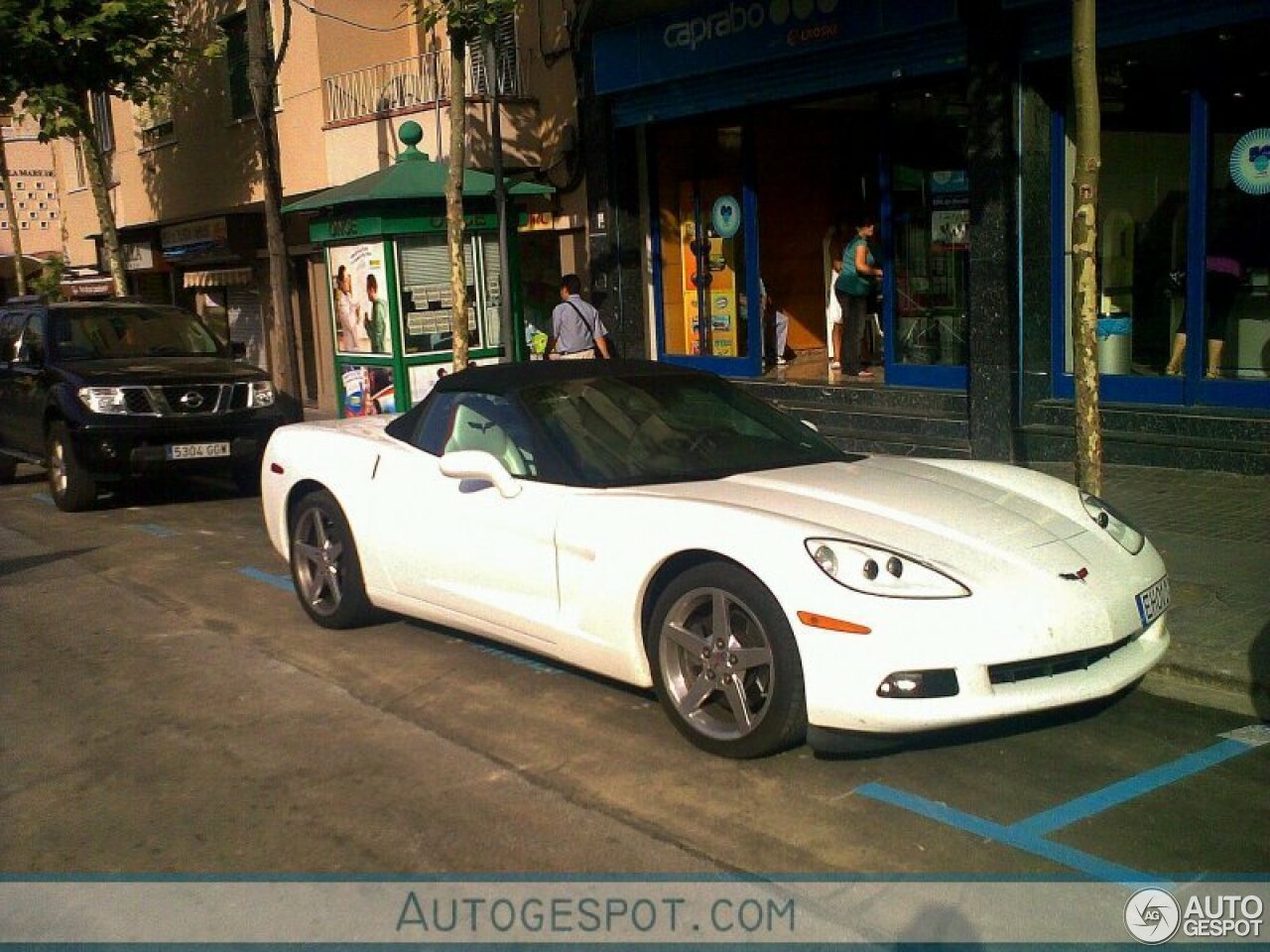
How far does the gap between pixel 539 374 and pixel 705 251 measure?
9.34 m

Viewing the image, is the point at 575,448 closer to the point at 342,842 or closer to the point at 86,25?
the point at 342,842

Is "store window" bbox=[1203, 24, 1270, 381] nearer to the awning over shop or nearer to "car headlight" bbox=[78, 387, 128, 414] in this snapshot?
"car headlight" bbox=[78, 387, 128, 414]

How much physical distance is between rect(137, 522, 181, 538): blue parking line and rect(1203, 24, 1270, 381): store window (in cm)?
815

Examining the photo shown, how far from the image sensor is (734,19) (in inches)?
530

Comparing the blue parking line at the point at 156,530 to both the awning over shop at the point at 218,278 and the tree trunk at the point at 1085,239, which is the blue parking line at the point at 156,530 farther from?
the awning over shop at the point at 218,278

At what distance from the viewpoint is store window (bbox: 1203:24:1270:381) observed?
10.2 m

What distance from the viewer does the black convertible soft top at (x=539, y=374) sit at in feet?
20.9

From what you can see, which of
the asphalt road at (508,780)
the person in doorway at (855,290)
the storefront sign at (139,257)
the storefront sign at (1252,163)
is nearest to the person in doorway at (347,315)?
the person in doorway at (855,290)

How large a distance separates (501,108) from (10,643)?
35.1 ft

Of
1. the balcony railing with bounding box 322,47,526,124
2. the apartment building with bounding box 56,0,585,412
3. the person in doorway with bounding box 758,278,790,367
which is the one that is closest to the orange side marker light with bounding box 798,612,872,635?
the apartment building with bounding box 56,0,585,412

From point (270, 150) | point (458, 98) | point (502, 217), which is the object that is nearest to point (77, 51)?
point (270, 150)

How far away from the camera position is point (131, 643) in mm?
7172

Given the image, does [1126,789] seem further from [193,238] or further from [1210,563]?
[193,238]

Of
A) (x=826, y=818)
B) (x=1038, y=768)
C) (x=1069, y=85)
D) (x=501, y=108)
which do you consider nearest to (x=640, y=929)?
(x=826, y=818)
